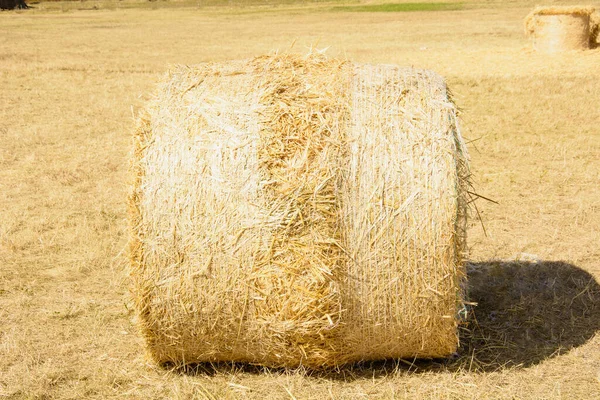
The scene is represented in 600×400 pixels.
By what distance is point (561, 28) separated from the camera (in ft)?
56.5

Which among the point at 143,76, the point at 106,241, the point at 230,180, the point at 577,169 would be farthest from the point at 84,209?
the point at 143,76

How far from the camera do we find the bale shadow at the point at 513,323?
4.59 m

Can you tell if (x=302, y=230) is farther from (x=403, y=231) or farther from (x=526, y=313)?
(x=526, y=313)

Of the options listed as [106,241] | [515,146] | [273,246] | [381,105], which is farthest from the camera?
[515,146]

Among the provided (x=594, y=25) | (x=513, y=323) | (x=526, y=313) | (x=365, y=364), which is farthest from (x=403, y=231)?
(x=594, y=25)

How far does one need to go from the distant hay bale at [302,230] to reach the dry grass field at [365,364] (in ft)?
1.03

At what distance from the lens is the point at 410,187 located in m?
4.16

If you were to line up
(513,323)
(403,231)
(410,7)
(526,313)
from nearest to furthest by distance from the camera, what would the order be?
(403,231)
(513,323)
(526,313)
(410,7)

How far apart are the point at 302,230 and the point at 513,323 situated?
1959 millimetres

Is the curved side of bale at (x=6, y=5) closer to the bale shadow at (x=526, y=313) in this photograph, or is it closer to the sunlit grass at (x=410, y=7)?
the sunlit grass at (x=410, y=7)

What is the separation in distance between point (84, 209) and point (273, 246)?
415cm

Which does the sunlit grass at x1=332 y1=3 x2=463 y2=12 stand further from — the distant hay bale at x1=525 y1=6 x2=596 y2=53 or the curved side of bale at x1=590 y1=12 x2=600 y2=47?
the distant hay bale at x1=525 y1=6 x2=596 y2=53

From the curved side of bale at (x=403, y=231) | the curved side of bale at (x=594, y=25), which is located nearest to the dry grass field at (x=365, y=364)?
the curved side of bale at (x=403, y=231)

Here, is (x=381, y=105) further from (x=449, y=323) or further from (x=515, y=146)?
Answer: (x=515, y=146)
